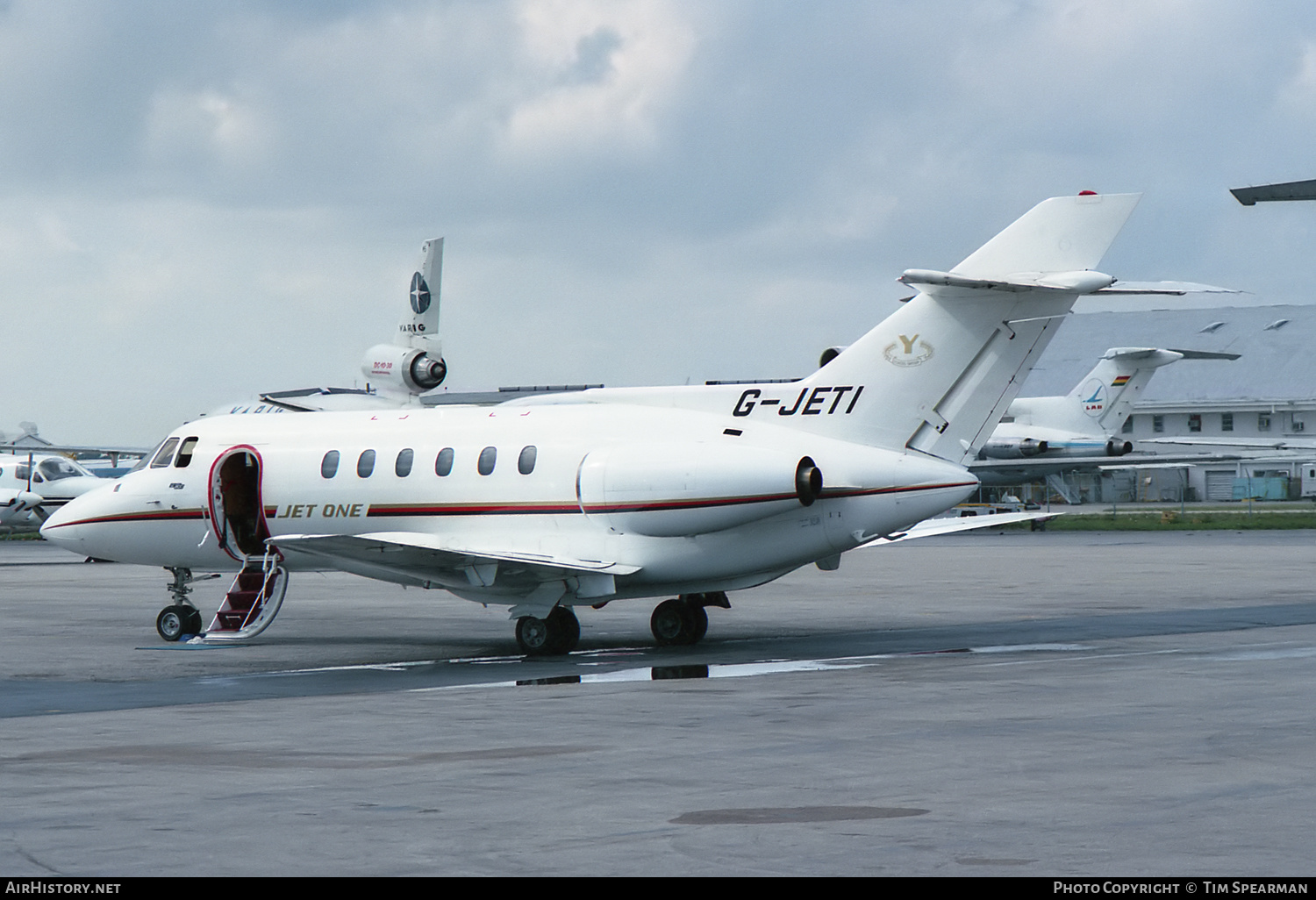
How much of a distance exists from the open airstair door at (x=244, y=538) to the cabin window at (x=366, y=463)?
1.49 m

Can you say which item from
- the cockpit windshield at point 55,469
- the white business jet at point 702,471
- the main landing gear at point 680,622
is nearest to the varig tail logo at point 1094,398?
→ the cockpit windshield at point 55,469

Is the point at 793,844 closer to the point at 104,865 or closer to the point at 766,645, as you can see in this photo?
the point at 104,865

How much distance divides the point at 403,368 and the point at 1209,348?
7180cm

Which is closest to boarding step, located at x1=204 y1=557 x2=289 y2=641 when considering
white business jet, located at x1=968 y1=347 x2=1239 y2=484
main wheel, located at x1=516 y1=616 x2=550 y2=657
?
main wheel, located at x1=516 y1=616 x2=550 y2=657

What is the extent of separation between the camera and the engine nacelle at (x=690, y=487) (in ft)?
62.7

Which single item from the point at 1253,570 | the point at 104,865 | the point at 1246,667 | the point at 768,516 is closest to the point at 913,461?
the point at 768,516

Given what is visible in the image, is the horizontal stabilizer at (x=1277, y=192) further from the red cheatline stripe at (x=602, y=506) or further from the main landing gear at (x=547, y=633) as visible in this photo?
the main landing gear at (x=547, y=633)

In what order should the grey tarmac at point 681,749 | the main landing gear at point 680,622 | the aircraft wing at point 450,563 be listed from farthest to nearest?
1. the main landing gear at point 680,622
2. the aircraft wing at point 450,563
3. the grey tarmac at point 681,749

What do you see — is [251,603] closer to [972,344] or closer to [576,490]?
[576,490]

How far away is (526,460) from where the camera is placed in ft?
68.7

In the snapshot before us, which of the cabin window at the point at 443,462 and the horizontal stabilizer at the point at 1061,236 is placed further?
the cabin window at the point at 443,462

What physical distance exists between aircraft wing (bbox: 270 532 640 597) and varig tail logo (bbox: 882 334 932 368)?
4019 millimetres

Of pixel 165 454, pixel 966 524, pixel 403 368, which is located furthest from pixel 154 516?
pixel 403 368

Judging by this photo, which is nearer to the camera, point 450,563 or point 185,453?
point 450,563
